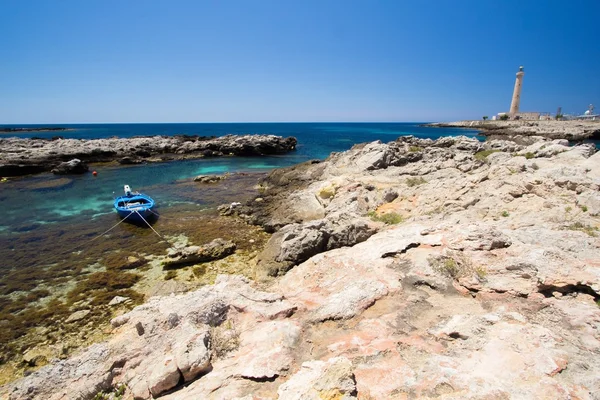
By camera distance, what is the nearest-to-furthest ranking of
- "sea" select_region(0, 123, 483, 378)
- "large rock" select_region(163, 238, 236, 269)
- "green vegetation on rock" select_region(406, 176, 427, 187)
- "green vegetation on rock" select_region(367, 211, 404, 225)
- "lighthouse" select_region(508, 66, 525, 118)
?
"sea" select_region(0, 123, 483, 378) < "green vegetation on rock" select_region(367, 211, 404, 225) < "large rock" select_region(163, 238, 236, 269) < "green vegetation on rock" select_region(406, 176, 427, 187) < "lighthouse" select_region(508, 66, 525, 118)

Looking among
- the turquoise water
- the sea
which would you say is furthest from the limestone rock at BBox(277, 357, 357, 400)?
the turquoise water

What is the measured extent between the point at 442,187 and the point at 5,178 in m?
53.6

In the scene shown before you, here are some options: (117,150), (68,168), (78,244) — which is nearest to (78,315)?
(78,244)

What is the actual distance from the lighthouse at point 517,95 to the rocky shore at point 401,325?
138 meters

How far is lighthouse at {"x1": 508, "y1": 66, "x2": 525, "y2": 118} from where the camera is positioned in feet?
380

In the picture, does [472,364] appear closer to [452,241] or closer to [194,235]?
[452,241]

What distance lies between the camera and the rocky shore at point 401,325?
4.67m

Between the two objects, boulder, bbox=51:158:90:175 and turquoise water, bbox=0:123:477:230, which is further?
boulder, bbox=51:158:90:175

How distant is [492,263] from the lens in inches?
314

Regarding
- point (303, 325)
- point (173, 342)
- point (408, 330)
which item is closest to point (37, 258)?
point (173, 342)

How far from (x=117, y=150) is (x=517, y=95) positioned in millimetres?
152106

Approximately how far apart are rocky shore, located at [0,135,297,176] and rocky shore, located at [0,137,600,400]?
156 ft

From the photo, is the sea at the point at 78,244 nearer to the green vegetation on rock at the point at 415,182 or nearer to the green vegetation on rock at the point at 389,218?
the green vegetation on rock at the point at 389,218

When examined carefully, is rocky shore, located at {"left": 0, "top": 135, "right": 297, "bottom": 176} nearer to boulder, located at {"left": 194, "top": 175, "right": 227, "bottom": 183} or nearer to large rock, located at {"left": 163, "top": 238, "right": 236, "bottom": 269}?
boulder, located at {"left": 194, "top": 175, "right": 227, "bottom": 183}
